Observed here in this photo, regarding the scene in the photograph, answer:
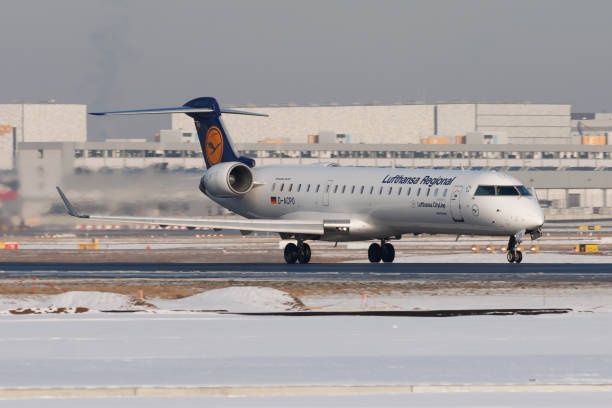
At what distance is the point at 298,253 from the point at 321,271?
8.09m

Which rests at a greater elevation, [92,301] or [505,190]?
[505,190]

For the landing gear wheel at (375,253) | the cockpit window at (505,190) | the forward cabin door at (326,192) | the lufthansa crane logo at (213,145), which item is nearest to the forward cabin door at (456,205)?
the cockpit window at (505,190)

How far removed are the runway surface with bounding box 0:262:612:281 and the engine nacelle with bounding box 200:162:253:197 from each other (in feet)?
23.4

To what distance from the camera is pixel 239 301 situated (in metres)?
30.5

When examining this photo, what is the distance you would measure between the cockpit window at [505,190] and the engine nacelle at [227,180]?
13.2 m

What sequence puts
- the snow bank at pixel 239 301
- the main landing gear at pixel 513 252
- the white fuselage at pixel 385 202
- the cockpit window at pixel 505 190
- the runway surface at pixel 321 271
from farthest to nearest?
the main landing gear at pixel 513 252 → the cockpit window at pixel 505 190 → the white fuselage at pixel 385 202 → the runway surface at pixel 321 271 → the snow bank at pixel 239 301

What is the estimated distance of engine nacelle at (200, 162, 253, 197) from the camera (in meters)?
52.3

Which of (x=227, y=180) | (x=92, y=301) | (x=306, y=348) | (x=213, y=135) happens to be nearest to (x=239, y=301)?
(x=92, y=301)

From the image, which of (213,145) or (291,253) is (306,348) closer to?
(291,253)

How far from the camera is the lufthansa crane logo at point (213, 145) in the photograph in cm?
Result: 5538

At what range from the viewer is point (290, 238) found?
165 feet

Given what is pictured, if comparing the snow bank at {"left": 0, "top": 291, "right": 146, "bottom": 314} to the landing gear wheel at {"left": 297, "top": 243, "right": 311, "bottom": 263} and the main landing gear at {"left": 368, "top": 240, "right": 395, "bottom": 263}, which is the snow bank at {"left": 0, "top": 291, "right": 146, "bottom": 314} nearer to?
the landing gear wheel at {"left": 297, "top": 243, "right": 311, "bottom": 263}

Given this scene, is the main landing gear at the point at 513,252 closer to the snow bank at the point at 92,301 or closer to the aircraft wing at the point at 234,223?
the aircraft wing at the point at 234,223

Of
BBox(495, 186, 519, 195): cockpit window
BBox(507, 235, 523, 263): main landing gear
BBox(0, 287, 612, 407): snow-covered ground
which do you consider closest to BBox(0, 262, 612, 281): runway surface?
BBox(507, 235, 523, 263): main landing gear
